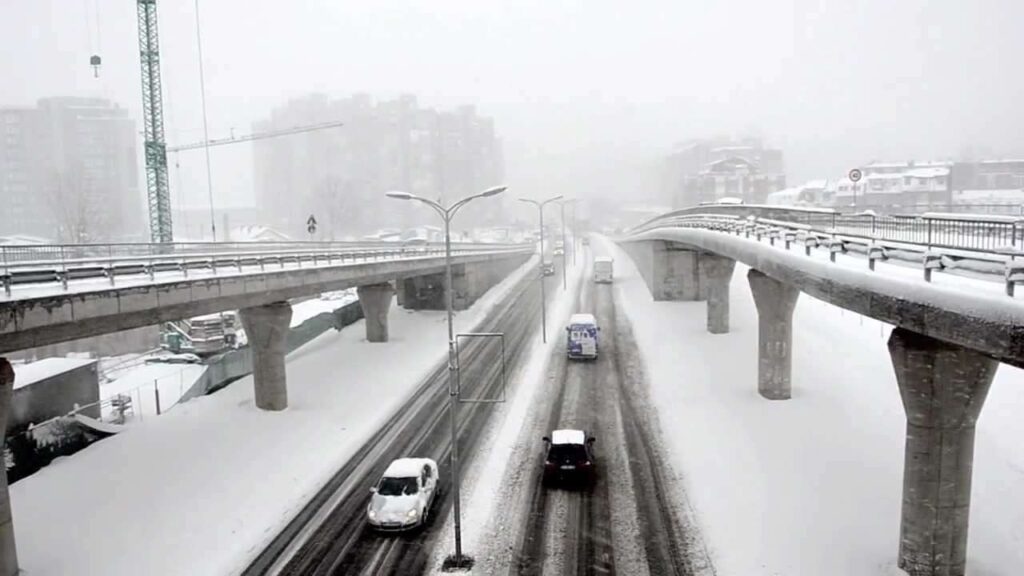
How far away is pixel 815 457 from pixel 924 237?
9.98 meters

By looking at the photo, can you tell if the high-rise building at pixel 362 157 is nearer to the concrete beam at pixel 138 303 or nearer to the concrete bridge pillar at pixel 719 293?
the concrete bridge pillar at pixel 719 293

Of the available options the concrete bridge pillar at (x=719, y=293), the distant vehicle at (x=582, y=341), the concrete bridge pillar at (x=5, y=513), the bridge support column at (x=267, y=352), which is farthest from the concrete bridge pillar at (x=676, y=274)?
the concrete bridge pillar at (x=5, y=513)

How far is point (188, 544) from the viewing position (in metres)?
23.1

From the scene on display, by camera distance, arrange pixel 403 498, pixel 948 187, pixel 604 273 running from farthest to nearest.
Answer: pixel 604 273 → pixel 948 187 → pixel 403 498

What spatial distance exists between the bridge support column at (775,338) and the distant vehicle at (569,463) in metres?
13.3

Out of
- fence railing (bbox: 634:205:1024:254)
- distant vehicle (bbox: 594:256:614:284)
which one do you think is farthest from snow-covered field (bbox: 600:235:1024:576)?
distant vehicle (bbox: 594:256:614:284)

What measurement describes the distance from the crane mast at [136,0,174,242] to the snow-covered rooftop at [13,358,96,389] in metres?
45.3

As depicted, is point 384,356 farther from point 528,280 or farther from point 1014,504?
point 528,280

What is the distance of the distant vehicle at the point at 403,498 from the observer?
76.5ft

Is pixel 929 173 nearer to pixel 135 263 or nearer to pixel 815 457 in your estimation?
pixel 815 457

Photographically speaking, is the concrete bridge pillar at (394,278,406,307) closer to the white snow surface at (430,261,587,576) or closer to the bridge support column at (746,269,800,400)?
the white snow surface at (430,261,587,576)

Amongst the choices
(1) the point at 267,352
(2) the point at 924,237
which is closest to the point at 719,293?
(2) the point at 924,237

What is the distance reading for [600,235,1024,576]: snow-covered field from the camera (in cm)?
2100

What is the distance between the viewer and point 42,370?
36375 millimetres
